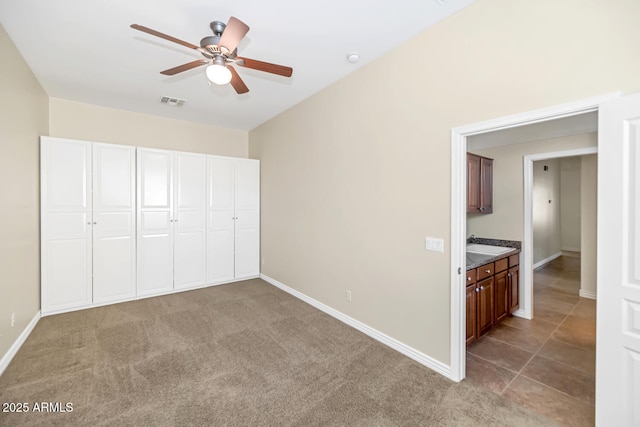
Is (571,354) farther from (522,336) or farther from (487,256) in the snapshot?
(487,256)

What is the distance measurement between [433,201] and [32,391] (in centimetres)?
346

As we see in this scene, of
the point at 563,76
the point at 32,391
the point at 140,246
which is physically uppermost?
the point at 563,76

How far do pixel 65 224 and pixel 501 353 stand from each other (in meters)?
5.27

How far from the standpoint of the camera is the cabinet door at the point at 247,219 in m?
4.91

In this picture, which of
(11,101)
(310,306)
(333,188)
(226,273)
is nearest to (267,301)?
(310,306)

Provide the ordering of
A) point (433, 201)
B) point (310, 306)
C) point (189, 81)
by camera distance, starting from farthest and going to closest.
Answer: point (310, 306), point (189, 81), point (433, 201)

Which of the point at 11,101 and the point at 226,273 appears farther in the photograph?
the point at 226,273

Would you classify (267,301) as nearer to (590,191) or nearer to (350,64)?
(350,64)

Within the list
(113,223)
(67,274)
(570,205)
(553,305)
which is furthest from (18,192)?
(570,205)

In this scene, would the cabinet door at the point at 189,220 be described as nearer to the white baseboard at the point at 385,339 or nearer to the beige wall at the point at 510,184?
the white baseboard at the point at 385,339

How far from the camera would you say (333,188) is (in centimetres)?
341

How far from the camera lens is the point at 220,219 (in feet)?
15.5

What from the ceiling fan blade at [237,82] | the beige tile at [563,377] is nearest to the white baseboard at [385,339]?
the beige tile at [563,377]

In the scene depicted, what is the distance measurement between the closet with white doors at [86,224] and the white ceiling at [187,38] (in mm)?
879
